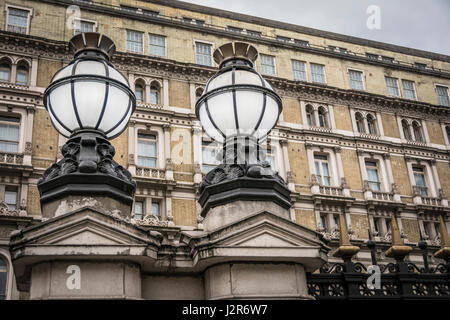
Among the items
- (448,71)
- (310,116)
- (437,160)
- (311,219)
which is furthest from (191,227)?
(448,71)

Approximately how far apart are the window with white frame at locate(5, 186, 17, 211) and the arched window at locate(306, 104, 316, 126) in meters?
19.5

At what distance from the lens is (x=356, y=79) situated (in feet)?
124

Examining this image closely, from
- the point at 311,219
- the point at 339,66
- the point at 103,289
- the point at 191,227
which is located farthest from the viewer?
the point at 339,66

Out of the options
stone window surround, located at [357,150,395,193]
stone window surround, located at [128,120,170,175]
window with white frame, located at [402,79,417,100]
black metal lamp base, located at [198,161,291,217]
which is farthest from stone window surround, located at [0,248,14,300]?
window with white frame, located at [402,79,417,100]

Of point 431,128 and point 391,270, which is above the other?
point 431,128

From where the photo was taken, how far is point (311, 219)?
30.8m

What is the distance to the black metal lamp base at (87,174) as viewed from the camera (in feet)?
14.7

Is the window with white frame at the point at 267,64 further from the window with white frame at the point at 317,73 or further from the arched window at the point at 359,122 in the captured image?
the arched window at the point at 359,122

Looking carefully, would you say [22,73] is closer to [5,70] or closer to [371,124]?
[5,70]

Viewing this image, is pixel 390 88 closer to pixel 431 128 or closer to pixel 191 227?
pixel 431 128

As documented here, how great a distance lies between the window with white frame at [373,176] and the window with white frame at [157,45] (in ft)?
53.0

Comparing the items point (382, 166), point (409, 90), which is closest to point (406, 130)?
point (409, 90)
